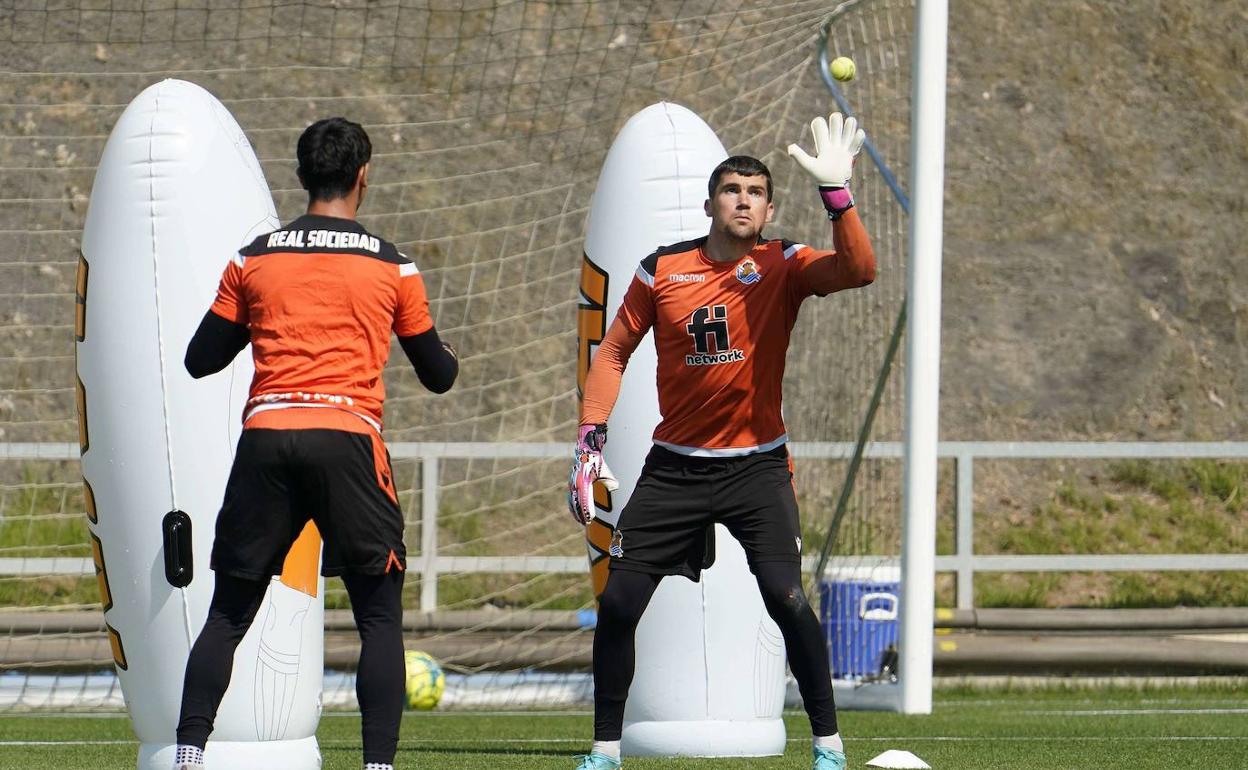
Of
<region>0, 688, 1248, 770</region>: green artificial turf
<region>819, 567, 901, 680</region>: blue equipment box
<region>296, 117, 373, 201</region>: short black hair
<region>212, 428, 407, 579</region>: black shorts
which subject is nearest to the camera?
<region>212, 428, 407, 579</region>: black shorts

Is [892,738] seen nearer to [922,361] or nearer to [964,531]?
[922,361]

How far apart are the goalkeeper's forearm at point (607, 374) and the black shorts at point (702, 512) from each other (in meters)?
0.21

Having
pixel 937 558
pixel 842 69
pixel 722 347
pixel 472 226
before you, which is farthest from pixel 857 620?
pixel 472 226

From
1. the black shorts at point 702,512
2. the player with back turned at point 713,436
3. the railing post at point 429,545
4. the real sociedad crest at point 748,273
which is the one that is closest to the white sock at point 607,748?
the player with back turned at point 713,436

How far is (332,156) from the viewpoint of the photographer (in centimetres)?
417

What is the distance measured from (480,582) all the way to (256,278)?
913 cm

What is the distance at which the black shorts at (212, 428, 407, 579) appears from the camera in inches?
159

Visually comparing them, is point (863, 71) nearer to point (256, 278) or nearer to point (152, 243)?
point (152, 243)

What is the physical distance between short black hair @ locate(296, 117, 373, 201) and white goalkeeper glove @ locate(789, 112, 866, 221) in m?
Answer: 1.12

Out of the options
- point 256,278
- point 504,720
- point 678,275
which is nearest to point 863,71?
point 504,720

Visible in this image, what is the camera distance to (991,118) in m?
18.0

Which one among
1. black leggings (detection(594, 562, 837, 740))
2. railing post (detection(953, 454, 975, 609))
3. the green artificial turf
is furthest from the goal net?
black leggings (detection(594, 562, 837, 740))

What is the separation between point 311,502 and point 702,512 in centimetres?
122

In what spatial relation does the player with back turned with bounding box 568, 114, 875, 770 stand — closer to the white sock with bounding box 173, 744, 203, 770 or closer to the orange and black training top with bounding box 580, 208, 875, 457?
the orange and black training top with bounding box 580, 208, 875, 457
